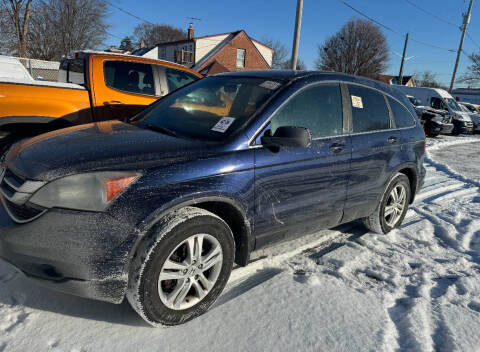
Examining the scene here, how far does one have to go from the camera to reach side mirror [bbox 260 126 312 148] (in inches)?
103

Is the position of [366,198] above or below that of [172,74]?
below

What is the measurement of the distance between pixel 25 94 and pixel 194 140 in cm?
278

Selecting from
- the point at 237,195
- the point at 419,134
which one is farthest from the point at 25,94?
the point at 419,134

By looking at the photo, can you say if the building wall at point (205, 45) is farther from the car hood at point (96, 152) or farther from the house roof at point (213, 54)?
the car hood at point (96, 152)

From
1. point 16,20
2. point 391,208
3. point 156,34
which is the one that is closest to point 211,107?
point 391,208

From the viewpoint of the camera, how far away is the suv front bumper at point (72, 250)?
2018mm

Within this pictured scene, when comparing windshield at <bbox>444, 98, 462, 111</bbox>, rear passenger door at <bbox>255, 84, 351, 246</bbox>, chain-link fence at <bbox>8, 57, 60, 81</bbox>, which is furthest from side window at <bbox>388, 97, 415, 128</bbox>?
chain-link fence at <bbox>8, 57, 60, 81</bbox>

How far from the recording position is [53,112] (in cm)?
441

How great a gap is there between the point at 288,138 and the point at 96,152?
4.32ft

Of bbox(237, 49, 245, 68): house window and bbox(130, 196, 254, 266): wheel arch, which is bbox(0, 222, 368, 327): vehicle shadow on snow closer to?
bbox(130, 196, 254, 266): wheel arch

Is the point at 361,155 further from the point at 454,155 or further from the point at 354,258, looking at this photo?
the point at 454,155

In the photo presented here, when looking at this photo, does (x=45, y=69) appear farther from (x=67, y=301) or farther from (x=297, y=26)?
(x=67, y=301)

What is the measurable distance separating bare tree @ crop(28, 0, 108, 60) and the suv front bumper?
29.9 m

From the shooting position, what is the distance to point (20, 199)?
2146mm
